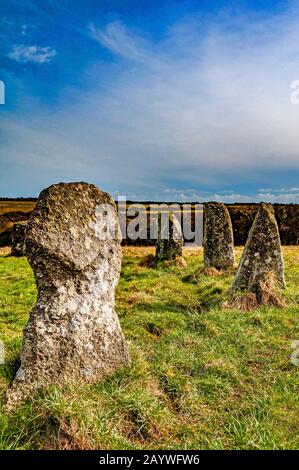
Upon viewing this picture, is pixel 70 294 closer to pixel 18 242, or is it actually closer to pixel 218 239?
pixel 218 239

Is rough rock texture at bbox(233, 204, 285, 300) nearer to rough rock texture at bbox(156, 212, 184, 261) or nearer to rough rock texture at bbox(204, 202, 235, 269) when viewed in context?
rough rock texture at bbox(204, 202, 235, 269)

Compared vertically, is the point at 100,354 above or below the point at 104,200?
below

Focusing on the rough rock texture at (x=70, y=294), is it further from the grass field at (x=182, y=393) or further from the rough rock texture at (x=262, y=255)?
the rough rock texture at (x=262, y=255)

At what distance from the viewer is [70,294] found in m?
5.88

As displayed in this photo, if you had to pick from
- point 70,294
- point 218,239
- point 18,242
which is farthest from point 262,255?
point 18,242

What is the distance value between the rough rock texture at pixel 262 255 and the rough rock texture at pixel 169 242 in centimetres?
687

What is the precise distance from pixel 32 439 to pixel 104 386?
1.31 metres

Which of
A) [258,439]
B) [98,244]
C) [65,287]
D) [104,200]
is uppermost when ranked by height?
[104,200]

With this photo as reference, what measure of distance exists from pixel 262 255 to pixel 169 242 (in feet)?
23.7

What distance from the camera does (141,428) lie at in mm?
4855

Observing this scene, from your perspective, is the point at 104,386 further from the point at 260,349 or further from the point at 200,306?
the point at 200,306

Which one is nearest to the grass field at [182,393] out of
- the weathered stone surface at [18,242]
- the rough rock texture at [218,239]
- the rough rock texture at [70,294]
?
the rough rock texture at [70,294]
